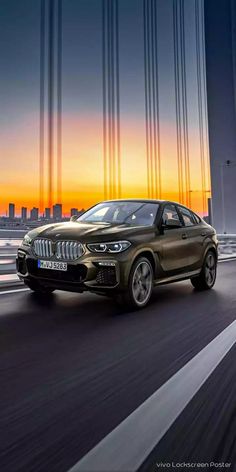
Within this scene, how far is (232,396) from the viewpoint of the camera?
6.96 ft

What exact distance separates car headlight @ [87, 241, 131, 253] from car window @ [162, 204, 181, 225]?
1.19 metres

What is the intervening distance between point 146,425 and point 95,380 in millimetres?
647

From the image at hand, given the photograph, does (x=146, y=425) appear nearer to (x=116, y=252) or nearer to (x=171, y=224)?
(x=116, y=252)

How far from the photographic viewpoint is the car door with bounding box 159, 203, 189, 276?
17.3 ft

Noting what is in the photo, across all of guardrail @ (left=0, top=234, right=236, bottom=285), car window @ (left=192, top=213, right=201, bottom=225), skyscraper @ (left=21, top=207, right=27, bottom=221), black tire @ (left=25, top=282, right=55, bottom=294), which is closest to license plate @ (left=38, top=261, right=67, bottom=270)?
black tire @ (left=25, top=282, right=55, bottom=294)

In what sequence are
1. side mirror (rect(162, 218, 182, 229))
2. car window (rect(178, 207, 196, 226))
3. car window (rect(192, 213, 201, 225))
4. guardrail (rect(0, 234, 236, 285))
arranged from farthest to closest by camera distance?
guardrail (rect(0, 234, 236, 285)) → car window (rect(192, 213, 201, 225)) → car window (rect(178, 207, 196, 226)) → side mirror (rect(162, 218, 182, 229))

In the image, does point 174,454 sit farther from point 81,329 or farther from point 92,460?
point 81,329

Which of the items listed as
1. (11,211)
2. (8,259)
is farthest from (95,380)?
(11,211)

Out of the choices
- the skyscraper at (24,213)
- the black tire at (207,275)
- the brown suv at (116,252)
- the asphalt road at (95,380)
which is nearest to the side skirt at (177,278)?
the brown suv at (116,252)

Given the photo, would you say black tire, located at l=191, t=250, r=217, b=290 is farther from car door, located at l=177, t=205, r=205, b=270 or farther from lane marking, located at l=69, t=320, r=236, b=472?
lane marking, located at l=69, t=320, r=236, b=472

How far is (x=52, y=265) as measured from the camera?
180 inches

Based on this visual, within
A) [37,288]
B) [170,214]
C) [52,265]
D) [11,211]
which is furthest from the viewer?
[11,211]

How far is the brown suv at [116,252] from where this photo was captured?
4.40 m

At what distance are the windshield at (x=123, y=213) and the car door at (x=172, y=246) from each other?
223 millimetres
